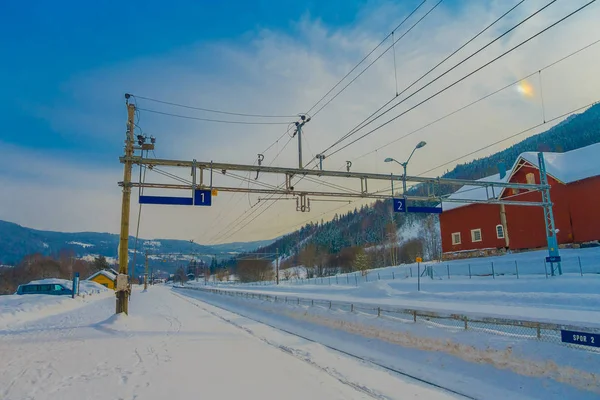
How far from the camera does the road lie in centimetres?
777

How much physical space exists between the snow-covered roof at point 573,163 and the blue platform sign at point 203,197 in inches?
1373

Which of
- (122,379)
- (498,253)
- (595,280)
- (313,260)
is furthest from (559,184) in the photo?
(313,260)

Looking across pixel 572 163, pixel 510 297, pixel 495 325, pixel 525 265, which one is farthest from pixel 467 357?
pixel 572 163

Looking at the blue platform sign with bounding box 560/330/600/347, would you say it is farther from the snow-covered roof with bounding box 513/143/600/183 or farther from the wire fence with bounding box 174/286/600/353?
the snow-covered roof with bounding box 513/143/600/183

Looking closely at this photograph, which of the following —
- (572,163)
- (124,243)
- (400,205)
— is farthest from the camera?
(572,163)

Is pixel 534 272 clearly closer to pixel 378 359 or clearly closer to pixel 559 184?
pixel 559 184

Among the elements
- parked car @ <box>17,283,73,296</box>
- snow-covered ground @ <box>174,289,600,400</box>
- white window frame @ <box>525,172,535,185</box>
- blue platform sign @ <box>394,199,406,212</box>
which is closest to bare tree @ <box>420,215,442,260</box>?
white window frame @ <box>525,172,535,185</box>

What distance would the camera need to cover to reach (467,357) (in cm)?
1084

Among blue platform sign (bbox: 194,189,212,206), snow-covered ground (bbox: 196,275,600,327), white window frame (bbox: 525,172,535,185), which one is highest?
white window frame (bbox: 525,172,535,185)

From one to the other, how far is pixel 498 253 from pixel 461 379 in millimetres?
38356

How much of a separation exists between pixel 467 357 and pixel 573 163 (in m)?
38.3

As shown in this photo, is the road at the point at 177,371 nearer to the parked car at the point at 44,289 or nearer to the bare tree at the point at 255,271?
the parked car at the point at 44,289

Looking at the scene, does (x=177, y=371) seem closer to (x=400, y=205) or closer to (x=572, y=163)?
(x=400, y=205)

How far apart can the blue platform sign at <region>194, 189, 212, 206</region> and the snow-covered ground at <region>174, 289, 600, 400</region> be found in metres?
6.55
